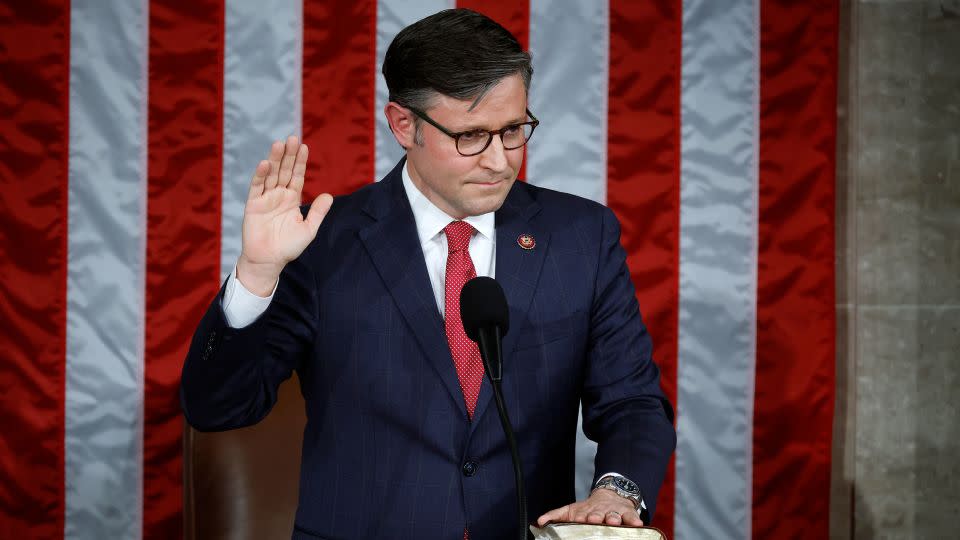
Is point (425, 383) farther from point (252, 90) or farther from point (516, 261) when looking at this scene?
point (252, 90)

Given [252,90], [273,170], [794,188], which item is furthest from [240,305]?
[794,188]

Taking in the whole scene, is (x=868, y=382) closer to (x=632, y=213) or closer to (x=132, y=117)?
(x=632, y=213)

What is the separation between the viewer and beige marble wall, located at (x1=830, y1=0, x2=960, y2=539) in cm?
270

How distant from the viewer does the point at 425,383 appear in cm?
147

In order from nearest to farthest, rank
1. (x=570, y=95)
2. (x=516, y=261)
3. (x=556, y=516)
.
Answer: (x=556, y=516), (x=516, y=261), (x=570, y=95)

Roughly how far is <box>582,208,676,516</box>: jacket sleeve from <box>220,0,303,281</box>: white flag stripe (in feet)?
4.02

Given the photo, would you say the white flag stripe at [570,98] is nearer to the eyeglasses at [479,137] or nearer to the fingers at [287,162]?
the eyeglasses at [479,137]

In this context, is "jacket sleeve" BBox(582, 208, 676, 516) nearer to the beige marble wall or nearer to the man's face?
the man's face

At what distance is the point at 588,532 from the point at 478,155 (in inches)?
24.8

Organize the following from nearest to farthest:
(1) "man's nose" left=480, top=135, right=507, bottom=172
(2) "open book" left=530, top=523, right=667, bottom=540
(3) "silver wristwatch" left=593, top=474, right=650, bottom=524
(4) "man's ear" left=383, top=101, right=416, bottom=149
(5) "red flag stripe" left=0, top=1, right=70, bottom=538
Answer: (2) "open book" left=530, top=523, right=667, bottom=540 < (3) "silver wristwatch" left=593, top=474, right=650, bottom=524 < (1) "man's nose" left=480, top=135, right=507, bottom=172 < (4) "man's ear" left=383, top=101, right=416, bottom=149 < (5) "red flag stripe" left=0, top=1, right=70, bottom=538

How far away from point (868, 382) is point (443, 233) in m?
1.69

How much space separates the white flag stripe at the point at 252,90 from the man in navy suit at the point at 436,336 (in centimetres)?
101

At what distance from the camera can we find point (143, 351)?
2.52 m

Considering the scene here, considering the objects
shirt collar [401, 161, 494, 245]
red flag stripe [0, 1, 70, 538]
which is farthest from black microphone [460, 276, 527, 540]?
red flag stripe [0, 1, 70, 538]
